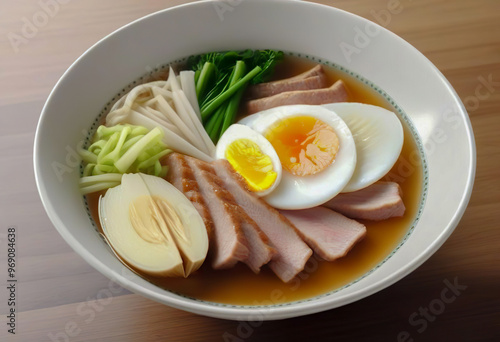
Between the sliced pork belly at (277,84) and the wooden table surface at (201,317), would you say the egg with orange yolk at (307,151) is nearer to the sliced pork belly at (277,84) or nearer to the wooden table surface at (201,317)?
the sliced pork belly at (277,84)

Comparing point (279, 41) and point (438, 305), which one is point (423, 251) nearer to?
point (438, 305)

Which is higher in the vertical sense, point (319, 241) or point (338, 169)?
point (338, 169)

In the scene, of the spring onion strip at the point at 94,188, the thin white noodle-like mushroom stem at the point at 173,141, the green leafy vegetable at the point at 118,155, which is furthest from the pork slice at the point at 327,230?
the spring onion strip at the point at 94,188

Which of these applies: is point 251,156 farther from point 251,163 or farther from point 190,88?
point 190,88

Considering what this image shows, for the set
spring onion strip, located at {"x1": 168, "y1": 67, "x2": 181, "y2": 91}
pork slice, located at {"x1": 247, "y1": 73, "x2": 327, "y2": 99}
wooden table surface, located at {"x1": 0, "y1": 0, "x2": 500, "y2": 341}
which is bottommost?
wooden table surface, located at {"x1": 0, "y1": 0, "x2": 500, "y2": 341}

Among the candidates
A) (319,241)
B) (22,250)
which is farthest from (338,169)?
(22,250)

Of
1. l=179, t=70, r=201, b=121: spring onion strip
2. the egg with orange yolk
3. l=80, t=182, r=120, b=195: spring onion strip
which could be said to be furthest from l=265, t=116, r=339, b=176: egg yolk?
l=80, t=182, r=120, b=195: spring onion strip

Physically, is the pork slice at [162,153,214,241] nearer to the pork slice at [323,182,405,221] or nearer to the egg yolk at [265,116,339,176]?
the egg yolk at [265,116,339,176]

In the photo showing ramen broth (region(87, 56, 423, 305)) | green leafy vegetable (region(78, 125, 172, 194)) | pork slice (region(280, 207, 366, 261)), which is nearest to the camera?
ramen broth (region(87, 56, 423, 305))
